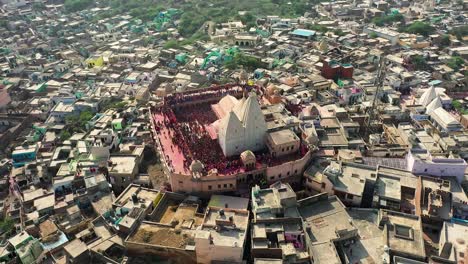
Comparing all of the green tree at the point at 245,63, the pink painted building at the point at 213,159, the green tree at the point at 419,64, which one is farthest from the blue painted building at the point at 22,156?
the green tree at the point at 419,64

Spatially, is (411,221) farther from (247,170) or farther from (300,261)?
(247,170)

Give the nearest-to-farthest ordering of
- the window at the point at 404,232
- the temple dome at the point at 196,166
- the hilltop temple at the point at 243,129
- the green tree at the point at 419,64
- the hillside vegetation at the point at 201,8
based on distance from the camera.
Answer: the window at the point at 404,232, the temple dome at the point at 196,166, the hilltop temple at the point at 243,129, the green tree at the point at 419,64, the hillside vegetation at the point at 201,8

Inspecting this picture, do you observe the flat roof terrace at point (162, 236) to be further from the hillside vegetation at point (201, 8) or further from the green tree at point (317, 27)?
the hillside vegetation at point (201, 8)

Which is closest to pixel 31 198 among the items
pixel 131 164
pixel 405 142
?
pixel 131 164

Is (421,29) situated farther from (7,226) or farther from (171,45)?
(7,226)

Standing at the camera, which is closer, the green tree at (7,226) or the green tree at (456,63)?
the green tree at (7,226)

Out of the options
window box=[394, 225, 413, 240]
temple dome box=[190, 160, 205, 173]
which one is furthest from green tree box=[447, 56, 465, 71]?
temple dome box=[190, 160, 205, 173]

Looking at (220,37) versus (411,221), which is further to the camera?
(220,37)

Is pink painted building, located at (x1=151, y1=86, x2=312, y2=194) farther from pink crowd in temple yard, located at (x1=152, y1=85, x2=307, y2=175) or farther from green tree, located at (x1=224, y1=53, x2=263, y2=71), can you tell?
green tree, located at (x1=224, y1=53, x2=263, y2=71)

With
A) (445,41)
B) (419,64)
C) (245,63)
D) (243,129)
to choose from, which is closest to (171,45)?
(245,63)
